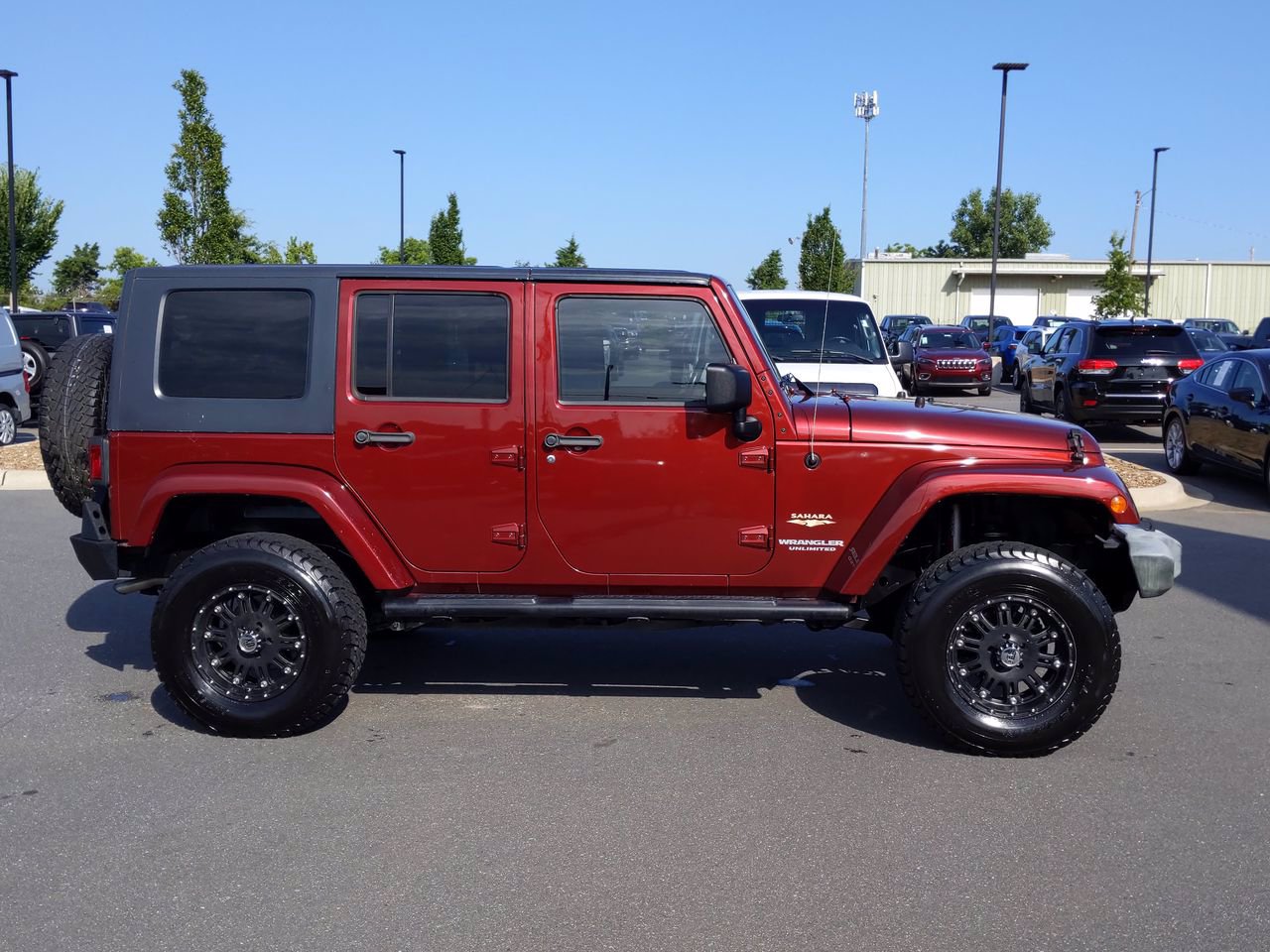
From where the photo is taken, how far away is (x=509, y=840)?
418 cm

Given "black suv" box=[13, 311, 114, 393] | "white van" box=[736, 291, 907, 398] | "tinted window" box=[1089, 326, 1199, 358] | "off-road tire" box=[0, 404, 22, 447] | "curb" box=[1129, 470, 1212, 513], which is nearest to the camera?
"white van" box=[736, 291, 907, 398]

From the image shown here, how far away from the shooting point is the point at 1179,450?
13.7 meters

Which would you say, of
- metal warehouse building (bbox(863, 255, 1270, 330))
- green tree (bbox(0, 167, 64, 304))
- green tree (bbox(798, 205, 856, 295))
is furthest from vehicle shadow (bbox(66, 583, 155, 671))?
metal warehouse building (bbox(863, 255, 1270, 330))

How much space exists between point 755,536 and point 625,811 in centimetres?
135

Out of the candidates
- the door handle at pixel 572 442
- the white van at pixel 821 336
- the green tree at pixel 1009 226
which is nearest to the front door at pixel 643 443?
the door handle at pixel 572 442

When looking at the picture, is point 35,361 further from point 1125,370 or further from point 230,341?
point 1125,370

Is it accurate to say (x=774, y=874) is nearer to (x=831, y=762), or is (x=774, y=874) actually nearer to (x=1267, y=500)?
(x=831, y=762)

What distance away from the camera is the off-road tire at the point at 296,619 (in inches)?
202

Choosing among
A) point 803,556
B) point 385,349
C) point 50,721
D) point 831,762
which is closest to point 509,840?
point 831,762

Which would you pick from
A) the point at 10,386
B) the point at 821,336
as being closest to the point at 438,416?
the point at 821,336

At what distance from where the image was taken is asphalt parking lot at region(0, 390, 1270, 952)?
362 centimetres

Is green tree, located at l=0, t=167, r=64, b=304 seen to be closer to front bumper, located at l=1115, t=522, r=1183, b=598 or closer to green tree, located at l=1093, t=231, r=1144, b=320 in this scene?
green tree, located at l=1093, t=231, r=1144, b=320

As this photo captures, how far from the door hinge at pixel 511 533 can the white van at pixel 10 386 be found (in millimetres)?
12627

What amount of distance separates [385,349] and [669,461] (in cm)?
133
